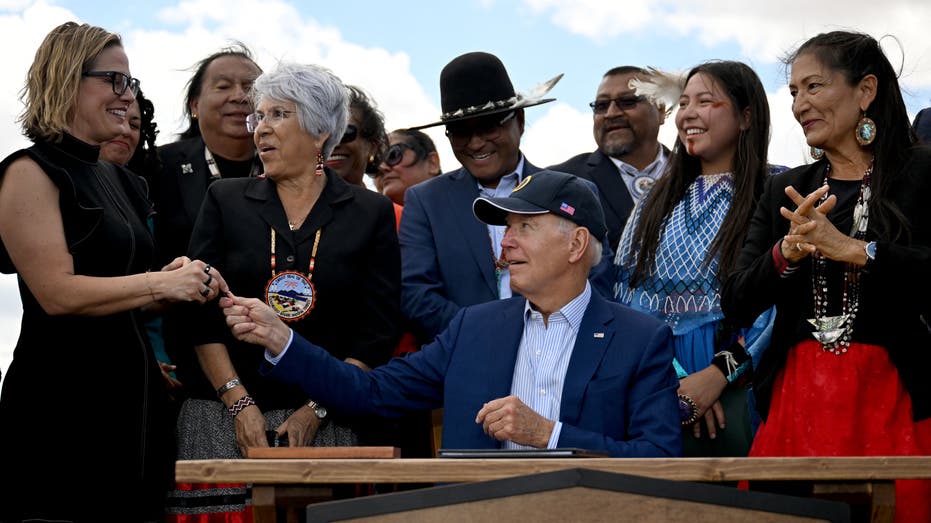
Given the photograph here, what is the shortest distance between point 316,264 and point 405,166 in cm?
376

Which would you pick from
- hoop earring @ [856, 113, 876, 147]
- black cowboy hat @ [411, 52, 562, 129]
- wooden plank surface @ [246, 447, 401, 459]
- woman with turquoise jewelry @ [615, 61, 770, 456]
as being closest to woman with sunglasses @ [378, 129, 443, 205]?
black cowboy hat @ [411, 52, 562, 129]

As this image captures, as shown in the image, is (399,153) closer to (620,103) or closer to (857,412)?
(620,103)

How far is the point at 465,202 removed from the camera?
5777mm

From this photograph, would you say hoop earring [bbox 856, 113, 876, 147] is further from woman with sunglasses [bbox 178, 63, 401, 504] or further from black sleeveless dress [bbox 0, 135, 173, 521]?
black sleeveless dress [bbox 0, 135, 173, 521]

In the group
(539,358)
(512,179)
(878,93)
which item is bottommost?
(539,358)

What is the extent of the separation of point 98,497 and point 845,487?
2420 millimetres

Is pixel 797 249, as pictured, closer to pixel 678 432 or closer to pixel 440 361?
pixel 678 432

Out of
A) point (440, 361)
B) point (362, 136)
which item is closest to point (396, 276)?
point (440, 361)

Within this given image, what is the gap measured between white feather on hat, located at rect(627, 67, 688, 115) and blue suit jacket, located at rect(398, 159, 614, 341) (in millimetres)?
955

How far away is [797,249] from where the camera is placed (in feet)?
13.1

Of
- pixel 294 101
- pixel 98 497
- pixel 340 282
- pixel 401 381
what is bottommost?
pixel 98 497

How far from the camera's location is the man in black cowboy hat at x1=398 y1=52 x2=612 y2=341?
5.46 m

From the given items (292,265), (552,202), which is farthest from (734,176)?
(292,265)

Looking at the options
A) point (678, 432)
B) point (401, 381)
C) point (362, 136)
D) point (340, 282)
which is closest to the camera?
point (678, 432)
